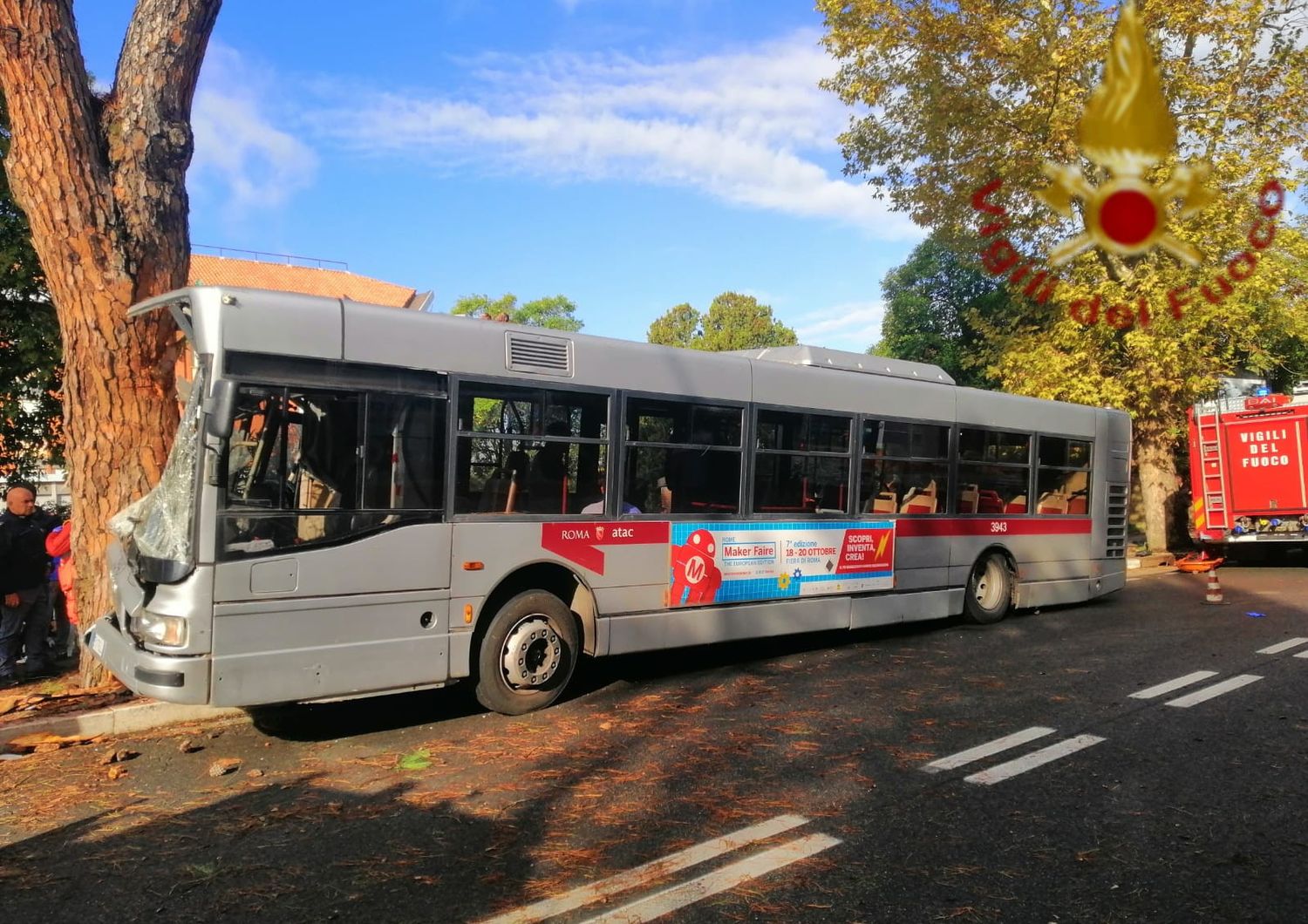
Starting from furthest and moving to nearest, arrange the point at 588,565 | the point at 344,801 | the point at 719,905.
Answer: the point at 588,565
the point at 344,801
the point at 719,905

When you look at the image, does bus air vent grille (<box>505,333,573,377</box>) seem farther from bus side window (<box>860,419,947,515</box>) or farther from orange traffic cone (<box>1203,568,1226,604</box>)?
orange traffic cone (<box>1203,568,1226,604</box>)

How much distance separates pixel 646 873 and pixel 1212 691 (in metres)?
5.69

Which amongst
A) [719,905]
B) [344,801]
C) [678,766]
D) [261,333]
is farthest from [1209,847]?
[261,333]

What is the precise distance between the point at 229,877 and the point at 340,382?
315cm

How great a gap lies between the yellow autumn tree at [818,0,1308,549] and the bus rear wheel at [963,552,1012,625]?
11.2ft

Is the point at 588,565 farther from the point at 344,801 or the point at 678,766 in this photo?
the point at 344,801

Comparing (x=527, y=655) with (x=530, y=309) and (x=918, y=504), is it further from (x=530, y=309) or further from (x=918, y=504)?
(x=530, y=309)

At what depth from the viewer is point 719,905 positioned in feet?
12.2

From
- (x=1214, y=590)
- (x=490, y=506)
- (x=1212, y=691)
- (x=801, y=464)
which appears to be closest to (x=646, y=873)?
(x=490, y=506)

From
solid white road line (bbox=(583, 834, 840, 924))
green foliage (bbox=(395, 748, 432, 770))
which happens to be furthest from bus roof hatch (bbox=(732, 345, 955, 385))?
solid white road line (bbox=(583, 834, 840, 924))

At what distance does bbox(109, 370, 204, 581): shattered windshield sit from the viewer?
562 cm

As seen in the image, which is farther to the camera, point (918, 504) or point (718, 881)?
point (918, 504)

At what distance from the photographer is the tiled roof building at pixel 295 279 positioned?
147 ft

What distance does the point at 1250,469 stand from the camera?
1822cm
